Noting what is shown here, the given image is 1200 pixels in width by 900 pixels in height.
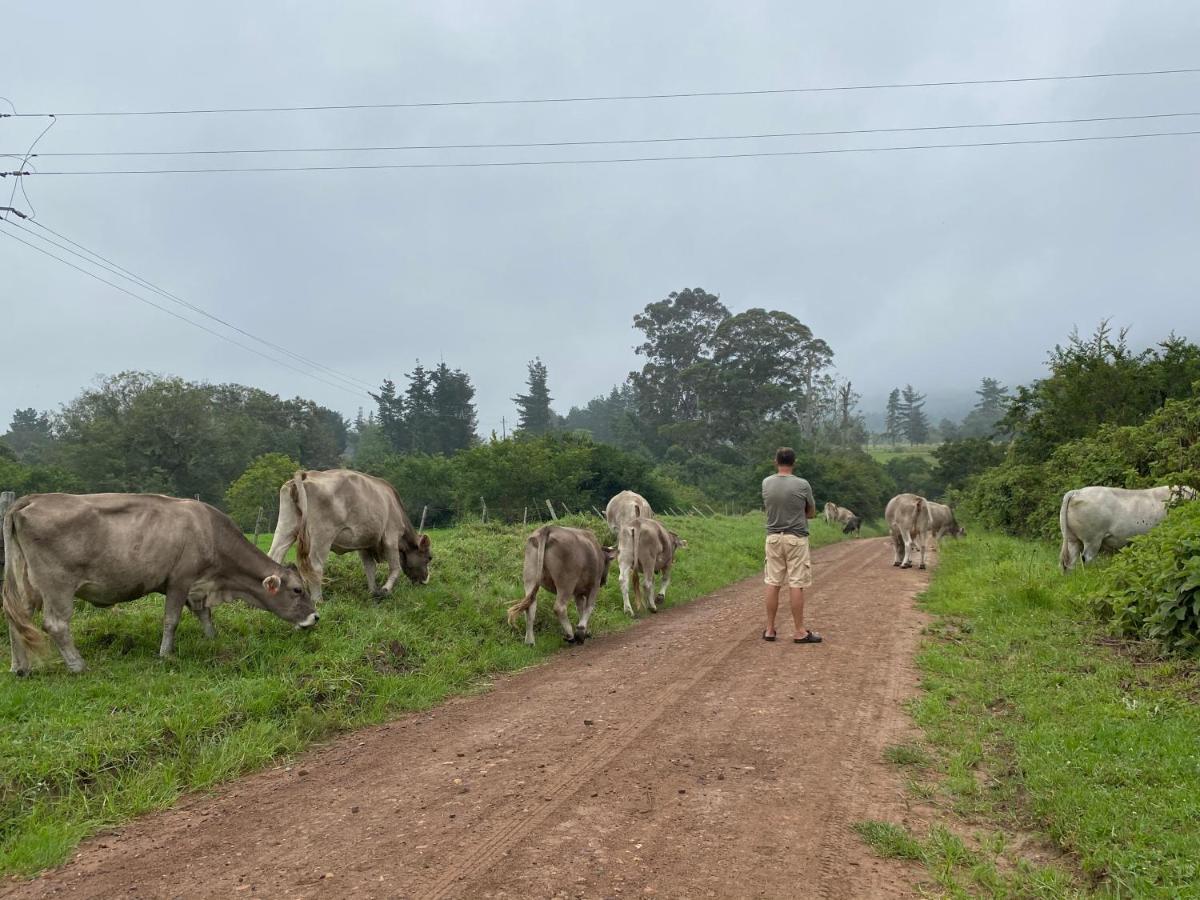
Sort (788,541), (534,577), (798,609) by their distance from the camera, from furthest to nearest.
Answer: (534,577) → (788,541) → (798,609)

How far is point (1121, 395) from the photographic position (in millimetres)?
21594

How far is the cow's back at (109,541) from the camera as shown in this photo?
22.4 feet

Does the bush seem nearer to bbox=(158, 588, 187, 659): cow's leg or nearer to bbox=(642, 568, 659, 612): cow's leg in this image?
bbox=(642, 568, 659, 612): cow's leg

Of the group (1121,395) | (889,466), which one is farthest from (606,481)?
(889,466)

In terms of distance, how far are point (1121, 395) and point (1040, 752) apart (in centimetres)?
2055

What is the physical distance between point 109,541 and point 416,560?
4.49 metres

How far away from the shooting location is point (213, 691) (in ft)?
21.4

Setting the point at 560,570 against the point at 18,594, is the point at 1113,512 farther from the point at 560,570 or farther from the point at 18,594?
the point at 18,594

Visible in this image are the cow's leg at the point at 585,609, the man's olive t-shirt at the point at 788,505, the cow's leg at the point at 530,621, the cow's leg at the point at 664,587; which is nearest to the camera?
the man's olive t-shirt at the point at 788,505

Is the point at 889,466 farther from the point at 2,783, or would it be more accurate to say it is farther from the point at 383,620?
the point at 2,783

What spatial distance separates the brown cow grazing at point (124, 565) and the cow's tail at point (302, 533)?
3.73ft

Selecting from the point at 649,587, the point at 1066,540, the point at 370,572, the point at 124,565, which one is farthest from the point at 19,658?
the point at 1066,540

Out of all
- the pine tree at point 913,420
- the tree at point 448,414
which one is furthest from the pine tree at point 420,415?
the pine tree at point 913,420

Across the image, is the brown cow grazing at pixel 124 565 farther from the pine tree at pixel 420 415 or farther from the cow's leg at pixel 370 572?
the pine tree at pixel 420 415
